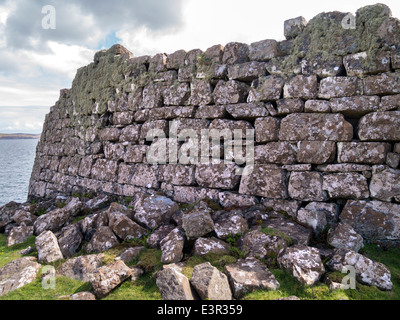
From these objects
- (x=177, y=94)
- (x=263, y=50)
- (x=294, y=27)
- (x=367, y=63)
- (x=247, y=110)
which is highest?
(x=294, y=27)

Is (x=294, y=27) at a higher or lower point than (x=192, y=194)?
higher

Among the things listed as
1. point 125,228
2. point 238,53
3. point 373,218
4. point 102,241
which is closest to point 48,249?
point 102,241

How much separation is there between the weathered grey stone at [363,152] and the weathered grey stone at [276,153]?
903 mm

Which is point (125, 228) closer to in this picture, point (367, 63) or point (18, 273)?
point (18, 273)

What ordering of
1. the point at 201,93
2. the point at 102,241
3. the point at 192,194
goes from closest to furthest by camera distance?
the point at 102,241
the point at 192,194
the point at 201,93

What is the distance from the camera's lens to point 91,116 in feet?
33.8

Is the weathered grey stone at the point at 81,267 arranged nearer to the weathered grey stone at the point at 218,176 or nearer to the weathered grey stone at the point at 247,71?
the weathered grey stone at the point at 218,176

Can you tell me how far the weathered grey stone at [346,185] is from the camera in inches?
214

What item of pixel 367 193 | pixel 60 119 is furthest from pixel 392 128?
pixel 60 119

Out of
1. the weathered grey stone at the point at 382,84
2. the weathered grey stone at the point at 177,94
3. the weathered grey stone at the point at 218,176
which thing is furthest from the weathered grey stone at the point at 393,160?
the weathered grey stone at the point at 177,94

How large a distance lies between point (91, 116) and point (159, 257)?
6919mm

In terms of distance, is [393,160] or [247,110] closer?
[393,160]

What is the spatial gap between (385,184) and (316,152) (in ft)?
4.22

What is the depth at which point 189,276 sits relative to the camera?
168 inches
